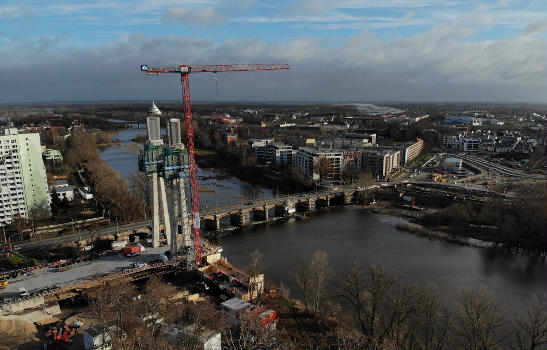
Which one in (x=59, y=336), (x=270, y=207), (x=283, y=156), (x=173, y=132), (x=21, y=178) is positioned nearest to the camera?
(x=59, y=336)

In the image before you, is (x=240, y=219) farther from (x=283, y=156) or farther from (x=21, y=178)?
(x=283, y=156)

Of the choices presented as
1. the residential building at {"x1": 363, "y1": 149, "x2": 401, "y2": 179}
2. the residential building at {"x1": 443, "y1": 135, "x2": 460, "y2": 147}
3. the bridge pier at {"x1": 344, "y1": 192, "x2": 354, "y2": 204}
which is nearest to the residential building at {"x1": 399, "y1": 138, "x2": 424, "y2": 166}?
the residential building at {"x1": 363, "y1": 149, "x2": 401, "y2": 179}

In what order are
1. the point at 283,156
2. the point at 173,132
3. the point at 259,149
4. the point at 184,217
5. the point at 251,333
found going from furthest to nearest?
1. the point at 259,149
2. the point at 283,156
3. the point at 173,132
4. the point at 184,217
5. the point at 251,333

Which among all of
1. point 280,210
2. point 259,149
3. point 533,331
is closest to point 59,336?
point 533,331

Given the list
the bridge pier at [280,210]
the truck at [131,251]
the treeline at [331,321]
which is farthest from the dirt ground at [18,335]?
the bridge pier at [280,210]

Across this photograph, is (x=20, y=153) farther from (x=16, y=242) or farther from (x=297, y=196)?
(x=297, y=196)

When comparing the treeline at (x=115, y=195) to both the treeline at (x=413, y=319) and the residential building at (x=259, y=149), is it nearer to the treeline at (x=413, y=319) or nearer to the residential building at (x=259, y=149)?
the treeline at (x=413, y=319)
